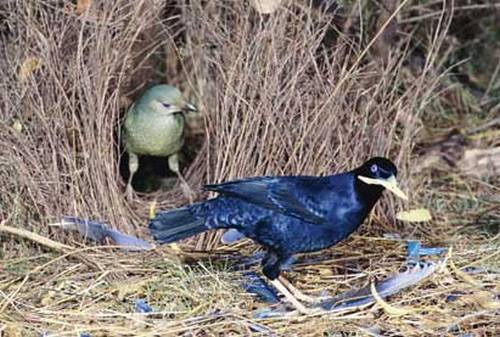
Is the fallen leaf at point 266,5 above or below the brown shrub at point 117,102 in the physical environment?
above

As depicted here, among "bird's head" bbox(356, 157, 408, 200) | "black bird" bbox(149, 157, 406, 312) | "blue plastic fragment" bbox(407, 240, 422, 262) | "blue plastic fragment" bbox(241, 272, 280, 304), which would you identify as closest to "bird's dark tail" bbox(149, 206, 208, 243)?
"black bird" bbox(149, 157, 406, 312)

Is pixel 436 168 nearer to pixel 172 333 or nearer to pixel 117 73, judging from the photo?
pixel 117 73

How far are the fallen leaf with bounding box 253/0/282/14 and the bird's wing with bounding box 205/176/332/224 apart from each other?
1.00 metres

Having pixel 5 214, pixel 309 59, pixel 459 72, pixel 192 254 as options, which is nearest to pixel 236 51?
pixel 309 59

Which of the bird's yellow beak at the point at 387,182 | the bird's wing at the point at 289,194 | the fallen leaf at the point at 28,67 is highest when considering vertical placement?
the fallen leaf at the point at 28,67

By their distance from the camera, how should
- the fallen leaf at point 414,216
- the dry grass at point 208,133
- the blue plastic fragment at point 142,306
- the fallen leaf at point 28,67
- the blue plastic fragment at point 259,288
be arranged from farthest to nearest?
the fallen leaf at point 414,216
the fallen leaf at point 28,67
the dry grass at point 208,133
the blue plastic fragment at point 259,288
the blue plastic fragment at point 142,306

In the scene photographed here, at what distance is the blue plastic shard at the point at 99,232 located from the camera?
4.77 metres

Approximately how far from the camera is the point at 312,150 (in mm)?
5004

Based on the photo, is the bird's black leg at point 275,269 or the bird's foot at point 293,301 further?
the bird's black leg at point 275,269

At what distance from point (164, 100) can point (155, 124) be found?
141 millimetres

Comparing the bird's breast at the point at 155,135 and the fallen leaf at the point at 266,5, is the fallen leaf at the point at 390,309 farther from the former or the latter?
the bird's breast at the point at 155,135

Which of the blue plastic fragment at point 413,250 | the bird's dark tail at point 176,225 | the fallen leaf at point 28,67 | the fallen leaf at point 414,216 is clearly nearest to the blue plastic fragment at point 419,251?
the blue plastic fragment at point 413,250

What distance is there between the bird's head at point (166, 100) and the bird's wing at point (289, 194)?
130cm

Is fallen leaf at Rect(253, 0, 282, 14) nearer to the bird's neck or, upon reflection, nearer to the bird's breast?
the bird's breast
